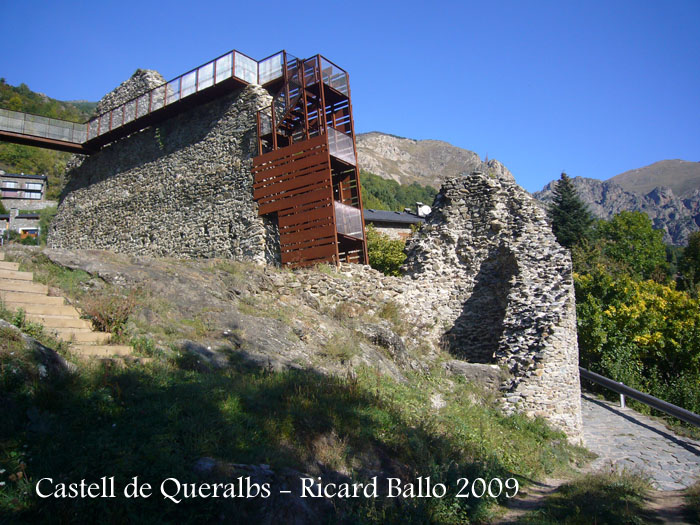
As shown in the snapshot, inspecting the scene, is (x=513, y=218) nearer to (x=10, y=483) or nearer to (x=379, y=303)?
(x=379, y=303)

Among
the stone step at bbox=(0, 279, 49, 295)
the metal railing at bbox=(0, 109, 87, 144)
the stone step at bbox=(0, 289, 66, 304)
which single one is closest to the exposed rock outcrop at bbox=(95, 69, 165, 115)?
the metal railing at bbox=(0, 109, 87, 144)

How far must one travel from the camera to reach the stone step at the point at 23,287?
27.0 ft

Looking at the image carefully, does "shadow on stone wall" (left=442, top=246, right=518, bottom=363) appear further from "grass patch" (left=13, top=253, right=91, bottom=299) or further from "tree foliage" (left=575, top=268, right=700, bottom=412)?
"grass patch" (left=13, top=253, right=91, bottom=299)

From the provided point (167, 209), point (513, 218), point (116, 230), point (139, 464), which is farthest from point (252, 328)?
point (116, 230)

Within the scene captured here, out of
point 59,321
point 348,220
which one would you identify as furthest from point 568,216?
point 59,321

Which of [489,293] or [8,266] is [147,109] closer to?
[8,266]

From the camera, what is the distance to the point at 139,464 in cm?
492

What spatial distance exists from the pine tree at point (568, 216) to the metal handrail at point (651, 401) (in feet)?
68.2

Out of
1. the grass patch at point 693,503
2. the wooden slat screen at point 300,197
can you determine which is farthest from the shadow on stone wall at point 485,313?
the grass patch at point 693,503

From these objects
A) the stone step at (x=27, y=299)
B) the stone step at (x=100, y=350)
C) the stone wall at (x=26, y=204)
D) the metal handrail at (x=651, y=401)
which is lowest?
the metal handrail at (x=651, y=401)

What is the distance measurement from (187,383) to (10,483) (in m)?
2.51

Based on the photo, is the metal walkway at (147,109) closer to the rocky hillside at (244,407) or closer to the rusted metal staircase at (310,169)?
the rusted metal staircase at (310,169)

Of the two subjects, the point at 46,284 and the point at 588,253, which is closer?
the point at 46,284

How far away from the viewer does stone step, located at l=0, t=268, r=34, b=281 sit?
8.70 m
